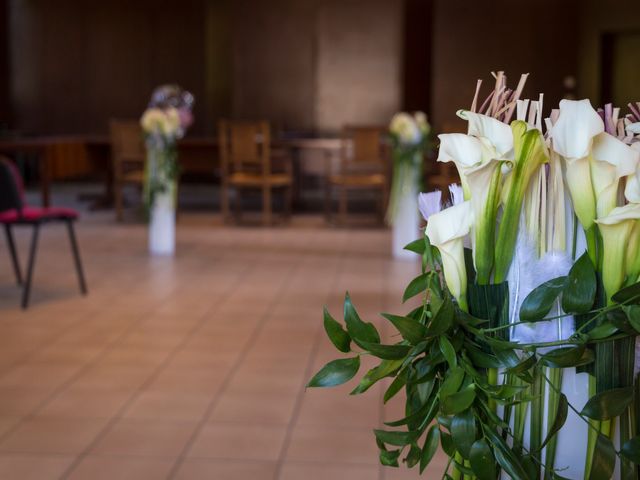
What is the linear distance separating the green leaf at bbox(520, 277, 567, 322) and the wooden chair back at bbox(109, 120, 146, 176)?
344 inches

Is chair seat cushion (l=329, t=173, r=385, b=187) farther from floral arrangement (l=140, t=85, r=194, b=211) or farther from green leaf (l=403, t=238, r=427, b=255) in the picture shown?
Answer: green leaf (l=403, t=238, r=427, b=255)

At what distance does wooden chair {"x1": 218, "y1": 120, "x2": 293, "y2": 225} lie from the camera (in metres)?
9.38

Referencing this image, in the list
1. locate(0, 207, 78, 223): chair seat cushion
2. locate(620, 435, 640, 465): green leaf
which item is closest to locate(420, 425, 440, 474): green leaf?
locate(620, 435, 640, 465): green leaf

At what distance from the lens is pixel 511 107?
1.13m

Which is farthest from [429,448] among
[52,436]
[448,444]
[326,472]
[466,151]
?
[52,436]

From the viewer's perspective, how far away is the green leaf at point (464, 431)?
3.31ft

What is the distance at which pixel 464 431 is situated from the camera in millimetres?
1012

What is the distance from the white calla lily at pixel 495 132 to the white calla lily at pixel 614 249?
0.41 feet

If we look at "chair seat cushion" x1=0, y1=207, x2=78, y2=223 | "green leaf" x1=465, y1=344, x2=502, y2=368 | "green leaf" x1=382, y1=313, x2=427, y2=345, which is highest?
"green leaf" x1=382, y1=313, x2=427, y2=345

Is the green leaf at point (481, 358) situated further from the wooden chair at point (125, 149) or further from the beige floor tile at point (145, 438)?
the wooden chair at point (125, 149)

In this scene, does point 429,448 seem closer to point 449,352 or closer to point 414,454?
point 414,454

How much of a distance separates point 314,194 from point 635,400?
9.84m

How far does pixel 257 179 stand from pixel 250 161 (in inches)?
7.4

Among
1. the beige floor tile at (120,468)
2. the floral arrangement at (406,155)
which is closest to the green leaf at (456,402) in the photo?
the beige floor tile at (120,468)
